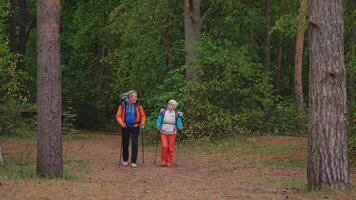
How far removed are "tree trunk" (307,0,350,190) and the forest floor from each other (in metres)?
0.41

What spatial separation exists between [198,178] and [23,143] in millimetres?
10935

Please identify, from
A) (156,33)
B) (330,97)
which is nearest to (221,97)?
(156,33)

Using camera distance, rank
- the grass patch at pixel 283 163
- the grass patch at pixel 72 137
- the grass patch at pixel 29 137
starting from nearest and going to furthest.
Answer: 1. the grass patch at pixel 283 163
2. the grass patch at pixel 29 137
3. the grass patch at pixel 72 137

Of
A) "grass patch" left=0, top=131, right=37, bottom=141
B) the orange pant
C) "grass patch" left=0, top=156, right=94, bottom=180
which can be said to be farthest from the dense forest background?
"grass patch" left=0, top=156, right=94, bottom=180

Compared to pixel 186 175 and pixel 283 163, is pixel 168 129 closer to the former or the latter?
pixel 186 175

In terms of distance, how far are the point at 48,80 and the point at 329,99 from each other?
5405 mm

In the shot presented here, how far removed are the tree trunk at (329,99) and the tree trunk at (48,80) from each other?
5.02 m

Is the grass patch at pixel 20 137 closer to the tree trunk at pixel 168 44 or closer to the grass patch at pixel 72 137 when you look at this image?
the grass patch at pixel 72 137

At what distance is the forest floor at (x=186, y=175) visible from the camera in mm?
10062

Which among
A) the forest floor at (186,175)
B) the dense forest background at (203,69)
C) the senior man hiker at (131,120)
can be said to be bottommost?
the forest floor at (186,175)

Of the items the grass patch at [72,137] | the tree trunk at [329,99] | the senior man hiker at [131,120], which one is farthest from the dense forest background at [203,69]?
the tree trunk at [329,99]

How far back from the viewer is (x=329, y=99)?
1026 cm

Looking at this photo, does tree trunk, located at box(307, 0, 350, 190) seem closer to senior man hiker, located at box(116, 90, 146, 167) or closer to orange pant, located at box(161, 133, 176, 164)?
→ orange pant, located at box(161, 133, 176, 164)

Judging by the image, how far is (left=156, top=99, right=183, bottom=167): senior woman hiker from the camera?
15.3 metres
